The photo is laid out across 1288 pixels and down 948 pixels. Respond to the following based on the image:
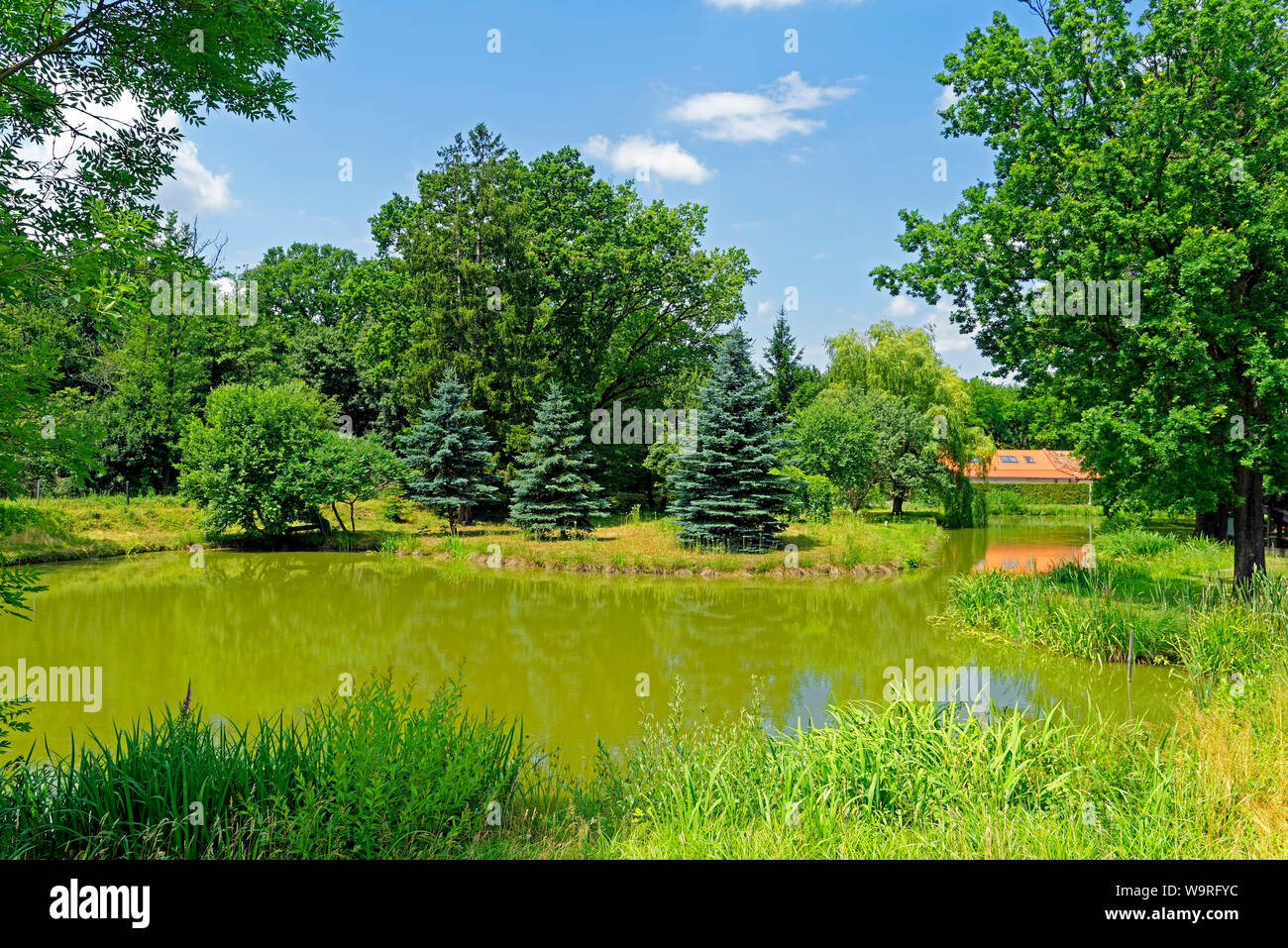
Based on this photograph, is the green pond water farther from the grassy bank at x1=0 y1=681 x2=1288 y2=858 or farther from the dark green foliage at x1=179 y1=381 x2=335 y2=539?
the dark green foliage at x1=179 y1=381 x2=335 y2=539

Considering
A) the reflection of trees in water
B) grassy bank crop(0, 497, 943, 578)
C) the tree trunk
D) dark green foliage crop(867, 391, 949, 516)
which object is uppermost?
dark green foliage crop(867, 391, 949, 516)

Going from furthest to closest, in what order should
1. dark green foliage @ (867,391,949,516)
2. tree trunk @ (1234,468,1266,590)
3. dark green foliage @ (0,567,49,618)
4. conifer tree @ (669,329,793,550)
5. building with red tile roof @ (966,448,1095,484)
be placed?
building with red tile roof @ (966,448,1095,484) → dark green foliage @ (867,391,949,516) → conifer tree @ (669,329,793,550) → tree trunk @ (1234,468,1266,590) → dark green foliage @ (0,567,49,618)

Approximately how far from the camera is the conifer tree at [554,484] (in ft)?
73.0

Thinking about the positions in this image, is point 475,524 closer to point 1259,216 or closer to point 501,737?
point 501,737

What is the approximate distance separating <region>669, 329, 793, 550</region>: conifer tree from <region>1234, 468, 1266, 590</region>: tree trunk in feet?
33.8

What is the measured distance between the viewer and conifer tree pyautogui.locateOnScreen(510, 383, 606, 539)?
22.3 m

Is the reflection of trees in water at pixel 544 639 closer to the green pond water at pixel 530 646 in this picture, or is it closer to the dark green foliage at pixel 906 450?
the green pond water at pixel 530 646

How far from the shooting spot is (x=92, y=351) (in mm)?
29766

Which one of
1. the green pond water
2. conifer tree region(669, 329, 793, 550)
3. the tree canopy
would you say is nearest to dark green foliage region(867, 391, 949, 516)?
conifer tree region(669, 329, 793, 550)

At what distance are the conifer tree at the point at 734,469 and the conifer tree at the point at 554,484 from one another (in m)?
3.67

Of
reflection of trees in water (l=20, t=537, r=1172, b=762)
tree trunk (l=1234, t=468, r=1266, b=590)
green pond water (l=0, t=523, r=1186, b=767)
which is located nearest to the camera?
green pond water (l=0, t=523, r=1186, b=767)

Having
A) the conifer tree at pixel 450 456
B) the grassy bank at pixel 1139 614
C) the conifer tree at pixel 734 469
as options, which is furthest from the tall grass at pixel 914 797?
the conifer tree at pixel 450 456

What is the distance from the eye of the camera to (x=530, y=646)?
35.0 feet

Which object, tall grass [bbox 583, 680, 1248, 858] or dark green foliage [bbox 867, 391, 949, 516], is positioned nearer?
tall grass [bbox 583, 680, 1248, 858]
